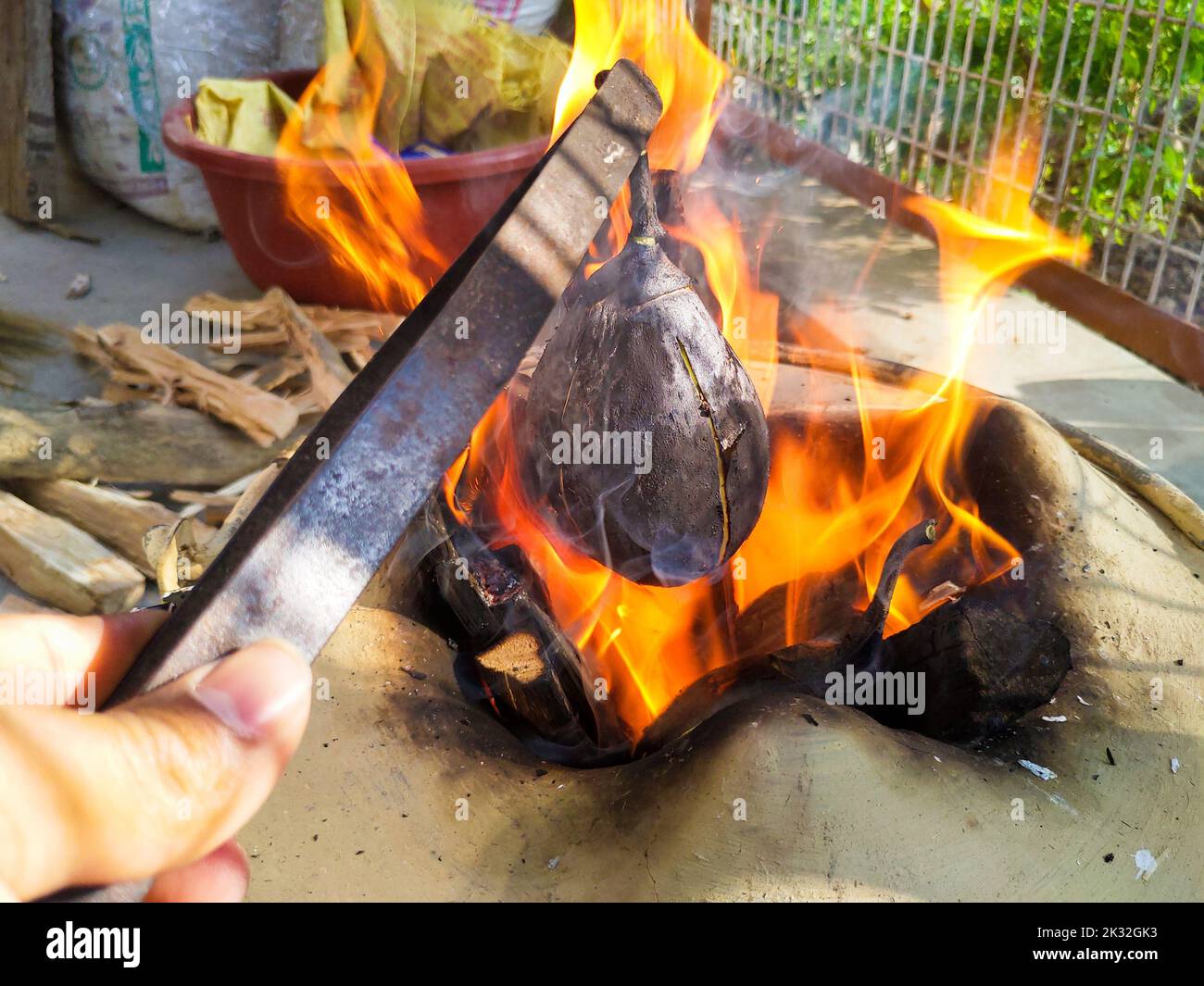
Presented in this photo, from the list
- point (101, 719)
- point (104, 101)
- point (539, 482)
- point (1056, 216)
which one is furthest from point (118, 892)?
point (104, 101)

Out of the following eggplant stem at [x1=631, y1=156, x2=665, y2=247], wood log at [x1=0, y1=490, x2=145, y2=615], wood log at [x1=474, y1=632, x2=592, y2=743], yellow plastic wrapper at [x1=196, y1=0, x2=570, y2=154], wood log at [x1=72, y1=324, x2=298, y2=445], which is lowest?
wood log at [x1=0, y1=490, x2=145, y2=615]

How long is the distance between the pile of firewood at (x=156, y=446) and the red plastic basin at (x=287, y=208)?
0.13 metres

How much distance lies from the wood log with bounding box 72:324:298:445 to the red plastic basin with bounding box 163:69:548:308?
0.61 m

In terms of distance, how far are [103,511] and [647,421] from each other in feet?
7.35

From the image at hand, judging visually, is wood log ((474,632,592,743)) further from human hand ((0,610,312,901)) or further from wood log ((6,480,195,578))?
wood log ((6,480,195,578))

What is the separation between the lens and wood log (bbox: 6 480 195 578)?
3092 millimetres

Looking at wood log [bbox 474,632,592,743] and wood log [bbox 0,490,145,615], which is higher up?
wood log [bbox 474,632,592,743]

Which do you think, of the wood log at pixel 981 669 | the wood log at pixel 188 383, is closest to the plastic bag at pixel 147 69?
the wood log at pixel 188 383

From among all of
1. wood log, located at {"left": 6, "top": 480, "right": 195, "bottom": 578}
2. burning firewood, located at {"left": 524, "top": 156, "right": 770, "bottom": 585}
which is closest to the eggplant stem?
burning firewood, located at {"left": 524, "top": 156, "right": 770, "bottom": 585}

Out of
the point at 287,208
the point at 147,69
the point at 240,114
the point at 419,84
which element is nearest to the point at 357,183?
the point at 287,208

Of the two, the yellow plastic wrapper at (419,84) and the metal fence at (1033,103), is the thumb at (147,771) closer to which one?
the yellow plastic wrapper at (419,84)

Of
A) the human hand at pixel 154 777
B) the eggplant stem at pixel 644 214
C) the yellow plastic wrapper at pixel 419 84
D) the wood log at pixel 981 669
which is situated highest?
the eggplant stem at pixel 644 214

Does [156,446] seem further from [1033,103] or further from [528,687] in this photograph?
[1033,103]

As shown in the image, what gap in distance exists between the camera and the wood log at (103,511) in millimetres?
3092
